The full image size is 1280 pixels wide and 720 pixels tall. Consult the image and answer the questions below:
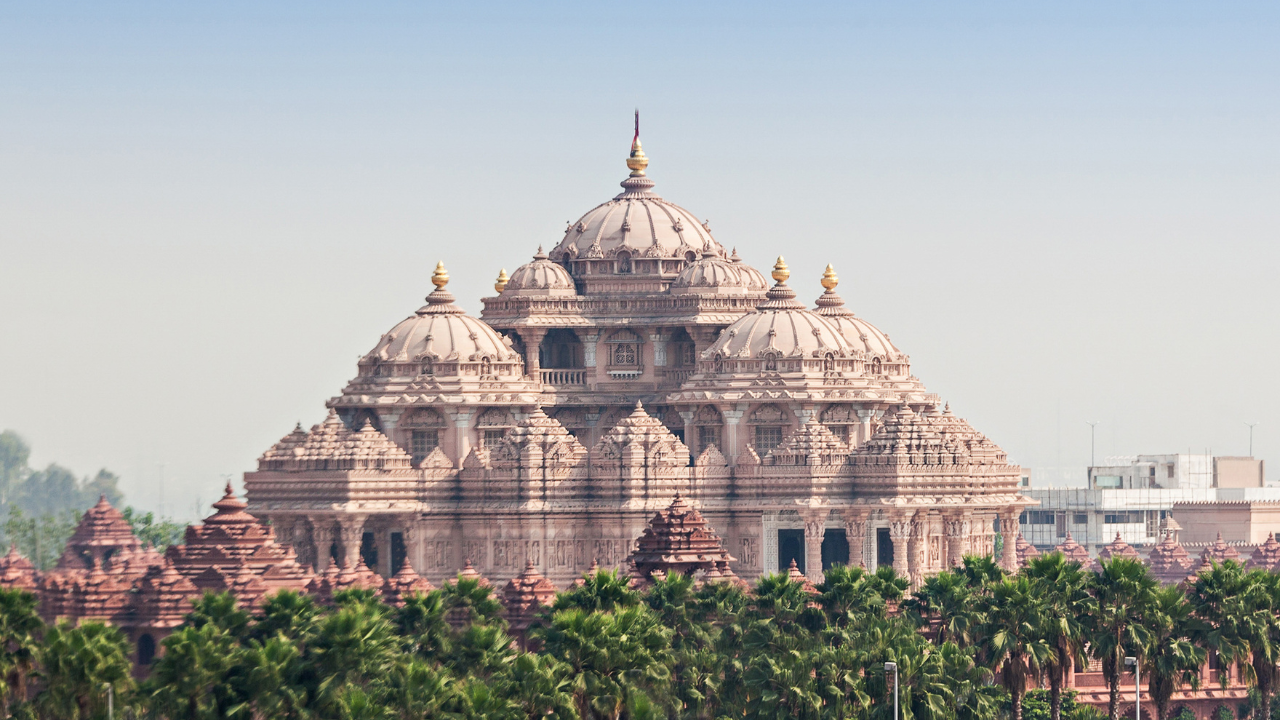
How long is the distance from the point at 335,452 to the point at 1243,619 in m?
53.9

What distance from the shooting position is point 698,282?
177750 millimetres

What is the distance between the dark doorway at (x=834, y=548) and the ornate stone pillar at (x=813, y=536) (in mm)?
1805

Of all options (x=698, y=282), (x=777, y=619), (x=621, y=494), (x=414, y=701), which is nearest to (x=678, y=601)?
(x=777, y=619)

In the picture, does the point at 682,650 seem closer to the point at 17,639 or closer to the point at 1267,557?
the point at 17,639

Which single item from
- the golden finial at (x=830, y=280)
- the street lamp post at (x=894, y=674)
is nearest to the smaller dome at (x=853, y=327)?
the golden finial at (x=830, y=280)

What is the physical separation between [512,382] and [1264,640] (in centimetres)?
5726

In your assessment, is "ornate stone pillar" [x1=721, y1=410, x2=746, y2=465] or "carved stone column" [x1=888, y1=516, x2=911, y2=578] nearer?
"carved stone column" [x1=888, y1=516, x2=911, y2=578]

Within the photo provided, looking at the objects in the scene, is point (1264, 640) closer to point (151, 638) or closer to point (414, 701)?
point (414, 701)

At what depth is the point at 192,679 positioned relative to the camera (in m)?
105

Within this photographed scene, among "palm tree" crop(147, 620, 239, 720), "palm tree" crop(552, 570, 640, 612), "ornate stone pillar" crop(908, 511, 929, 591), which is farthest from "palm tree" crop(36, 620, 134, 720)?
"ornate stone pillar" crop(908, 511, 929, 591)

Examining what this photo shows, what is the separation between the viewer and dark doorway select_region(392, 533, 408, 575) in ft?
548

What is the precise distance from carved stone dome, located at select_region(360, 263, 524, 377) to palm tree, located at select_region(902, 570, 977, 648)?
4621 centimetres

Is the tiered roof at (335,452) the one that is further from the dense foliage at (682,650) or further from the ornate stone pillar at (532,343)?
the dense foliage at (682,650)

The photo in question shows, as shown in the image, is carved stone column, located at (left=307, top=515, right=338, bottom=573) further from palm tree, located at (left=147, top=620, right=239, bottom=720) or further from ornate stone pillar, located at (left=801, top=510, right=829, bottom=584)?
palm tree, located at (left=147, top=620, right=239, bottom=720)
